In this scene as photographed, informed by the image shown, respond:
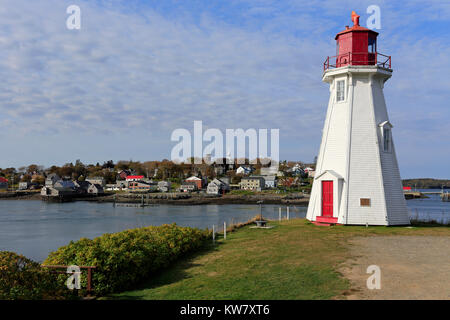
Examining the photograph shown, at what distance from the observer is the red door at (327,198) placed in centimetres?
2078

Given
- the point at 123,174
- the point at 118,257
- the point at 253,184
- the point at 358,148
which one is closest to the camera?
the point at 118,257

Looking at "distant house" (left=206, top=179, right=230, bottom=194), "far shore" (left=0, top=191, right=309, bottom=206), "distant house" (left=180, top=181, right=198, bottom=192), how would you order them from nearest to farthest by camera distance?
1. "far shore" (left=0, top=191, right=309, bottom=206)
2. "distant house" (left=206, top=179, right=230, bottom=194)
3. "distant house" (left=180, top=181, right=198, bottom=192)

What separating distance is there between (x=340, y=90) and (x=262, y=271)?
13683mm

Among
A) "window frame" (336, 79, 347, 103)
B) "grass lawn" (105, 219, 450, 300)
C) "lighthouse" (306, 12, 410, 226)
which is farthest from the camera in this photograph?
"window frame" (336, 79, 347, 103)

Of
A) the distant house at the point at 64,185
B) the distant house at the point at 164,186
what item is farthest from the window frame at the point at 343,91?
the distant house at the point at 64,185

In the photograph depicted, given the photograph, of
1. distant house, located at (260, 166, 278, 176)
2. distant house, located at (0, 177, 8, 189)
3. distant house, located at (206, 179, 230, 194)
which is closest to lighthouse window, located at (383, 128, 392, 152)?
distant house, located at (206, 179, 230, 194)

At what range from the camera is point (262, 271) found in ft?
36.6

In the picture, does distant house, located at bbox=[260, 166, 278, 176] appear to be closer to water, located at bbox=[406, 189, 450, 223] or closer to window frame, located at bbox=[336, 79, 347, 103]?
water, located at bbox=[406, 189, 450, 223]

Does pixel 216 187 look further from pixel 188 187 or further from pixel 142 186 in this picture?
pixel 142 186

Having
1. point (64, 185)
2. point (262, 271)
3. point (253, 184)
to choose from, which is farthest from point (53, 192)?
point (262, 271)

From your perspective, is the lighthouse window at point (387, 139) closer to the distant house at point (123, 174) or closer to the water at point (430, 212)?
the water at point (430, 212)

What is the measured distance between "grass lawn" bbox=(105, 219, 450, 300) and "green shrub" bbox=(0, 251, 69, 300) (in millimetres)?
1479

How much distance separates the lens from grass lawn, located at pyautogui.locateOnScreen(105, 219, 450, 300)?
925 centimetres
